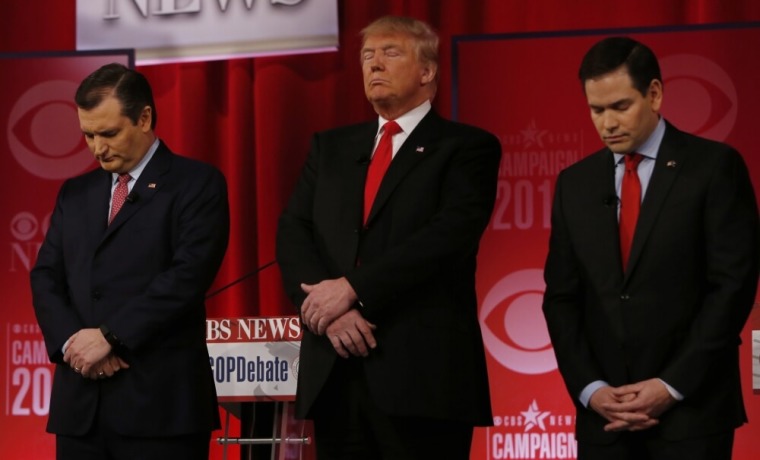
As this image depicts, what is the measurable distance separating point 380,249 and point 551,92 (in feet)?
6.82

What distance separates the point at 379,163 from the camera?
321 cm

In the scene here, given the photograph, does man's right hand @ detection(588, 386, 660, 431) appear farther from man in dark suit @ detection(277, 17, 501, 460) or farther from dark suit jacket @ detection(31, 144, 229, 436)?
dark suit jacket @ detection(31, 144, 229, 436)

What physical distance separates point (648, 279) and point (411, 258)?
0.57m

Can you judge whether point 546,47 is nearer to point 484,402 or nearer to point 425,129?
point 425,129

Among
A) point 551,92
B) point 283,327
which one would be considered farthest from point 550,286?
point 551,92

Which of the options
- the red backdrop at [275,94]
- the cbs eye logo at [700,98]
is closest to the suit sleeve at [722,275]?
the cbs eye logo at [700,98]

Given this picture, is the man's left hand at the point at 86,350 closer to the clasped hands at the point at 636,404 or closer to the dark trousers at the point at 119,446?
the dark trousers at the point at 119,446

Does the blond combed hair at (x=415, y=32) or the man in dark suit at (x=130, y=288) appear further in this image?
the blond combed hair at (x=415, y=32)

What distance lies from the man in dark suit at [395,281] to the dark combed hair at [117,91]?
535 mm

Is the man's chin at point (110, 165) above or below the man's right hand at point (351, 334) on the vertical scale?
above

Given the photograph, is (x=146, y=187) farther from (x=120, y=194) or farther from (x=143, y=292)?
(x=143, y=292)

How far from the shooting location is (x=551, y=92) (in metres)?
4.91

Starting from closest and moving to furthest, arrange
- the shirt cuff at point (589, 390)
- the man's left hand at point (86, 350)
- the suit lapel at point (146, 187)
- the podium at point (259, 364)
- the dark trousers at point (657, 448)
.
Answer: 1. the dark trousers at point (657, 448)
2. the shirt cuff at point (589, 390)
3. the man's left hand at point (86, 350)
4. the suit lapel at point (146, 187)
5. the podium at point (259, 364)

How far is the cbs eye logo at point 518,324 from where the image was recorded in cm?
495
